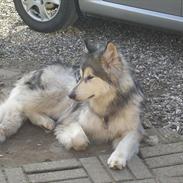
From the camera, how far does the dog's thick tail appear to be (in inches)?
198

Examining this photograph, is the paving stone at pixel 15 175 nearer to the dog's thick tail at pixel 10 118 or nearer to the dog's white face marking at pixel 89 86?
the dog's thick tail at pixel 10 118

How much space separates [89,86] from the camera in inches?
187

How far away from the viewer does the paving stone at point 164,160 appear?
15.4 ft

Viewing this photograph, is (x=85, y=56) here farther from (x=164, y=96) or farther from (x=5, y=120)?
(x=164, y=96)

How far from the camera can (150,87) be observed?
6.28 m

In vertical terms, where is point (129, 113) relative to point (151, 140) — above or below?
above

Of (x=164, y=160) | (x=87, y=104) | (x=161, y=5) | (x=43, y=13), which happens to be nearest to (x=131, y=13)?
(x=161, y=5)

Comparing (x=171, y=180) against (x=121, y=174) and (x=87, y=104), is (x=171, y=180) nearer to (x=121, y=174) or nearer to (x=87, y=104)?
(x=121, y=174)

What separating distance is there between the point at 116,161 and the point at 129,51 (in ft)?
9.78

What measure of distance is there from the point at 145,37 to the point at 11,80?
7.61 feet

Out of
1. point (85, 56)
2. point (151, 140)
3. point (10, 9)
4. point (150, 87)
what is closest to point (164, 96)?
point (150, 87)

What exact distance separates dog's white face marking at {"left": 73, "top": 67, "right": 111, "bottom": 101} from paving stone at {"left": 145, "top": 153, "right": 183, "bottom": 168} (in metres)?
0.71

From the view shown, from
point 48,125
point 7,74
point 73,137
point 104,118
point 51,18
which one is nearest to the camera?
point 73,137

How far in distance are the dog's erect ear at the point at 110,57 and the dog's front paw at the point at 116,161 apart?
0.75 m
